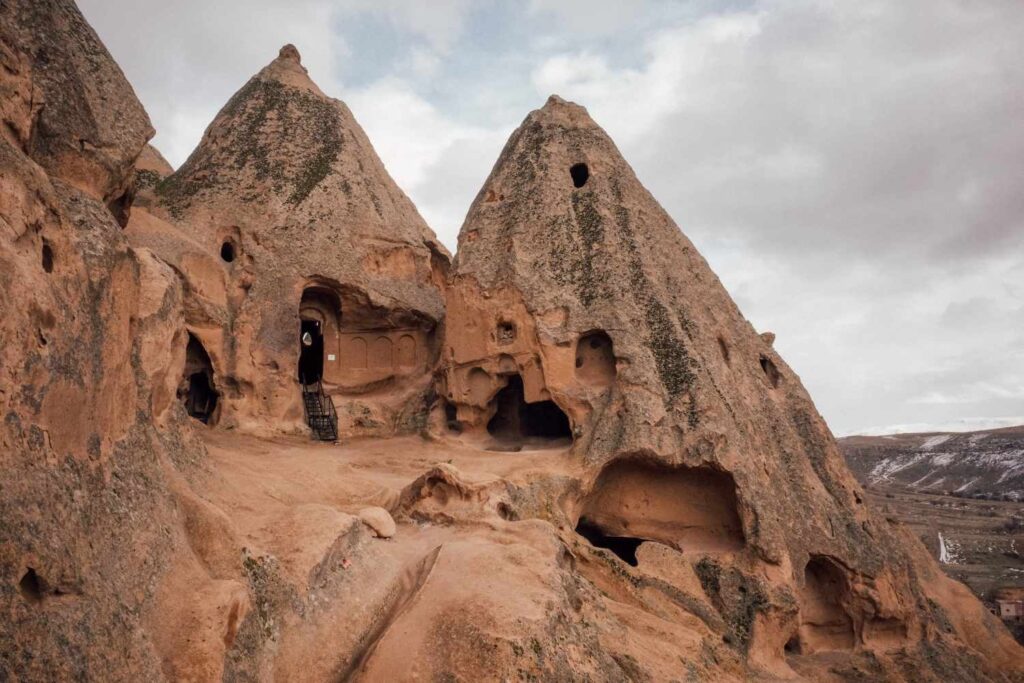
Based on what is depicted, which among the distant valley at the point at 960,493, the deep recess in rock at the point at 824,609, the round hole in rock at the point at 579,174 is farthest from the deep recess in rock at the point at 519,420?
the distant valley at the point at 960,493

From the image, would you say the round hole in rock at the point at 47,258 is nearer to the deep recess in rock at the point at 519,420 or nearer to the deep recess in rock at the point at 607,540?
the deep recess in rock at the point at 607,540

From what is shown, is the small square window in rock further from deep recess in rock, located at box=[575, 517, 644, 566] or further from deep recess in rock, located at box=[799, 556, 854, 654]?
deep recess in rock, located at box=[799, 556, 854, 654]

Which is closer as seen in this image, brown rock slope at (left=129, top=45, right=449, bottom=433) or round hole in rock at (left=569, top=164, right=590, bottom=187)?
brown rock slope at (left=129, top=45, right=449, bottom=433)

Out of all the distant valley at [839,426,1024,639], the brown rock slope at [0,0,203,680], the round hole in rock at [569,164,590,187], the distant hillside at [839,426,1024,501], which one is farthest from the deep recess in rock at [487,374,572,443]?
the distant hillside at [839,426,1024,501]

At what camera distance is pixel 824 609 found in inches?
418

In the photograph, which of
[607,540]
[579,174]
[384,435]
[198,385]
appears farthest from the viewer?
[384,435]

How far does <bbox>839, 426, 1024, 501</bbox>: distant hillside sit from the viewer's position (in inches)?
1668

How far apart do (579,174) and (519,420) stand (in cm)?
457

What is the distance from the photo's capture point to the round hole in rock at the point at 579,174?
13.8 m

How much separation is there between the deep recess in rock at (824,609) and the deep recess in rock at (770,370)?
3389 millimetres

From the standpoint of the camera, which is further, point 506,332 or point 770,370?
point 770,370

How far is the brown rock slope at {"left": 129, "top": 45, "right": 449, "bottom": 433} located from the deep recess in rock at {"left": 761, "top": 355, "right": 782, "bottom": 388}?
20.2 feet

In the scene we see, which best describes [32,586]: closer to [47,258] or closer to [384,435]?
[47,258]

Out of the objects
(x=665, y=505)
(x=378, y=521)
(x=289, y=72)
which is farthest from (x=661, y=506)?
(x=289, y=72)
